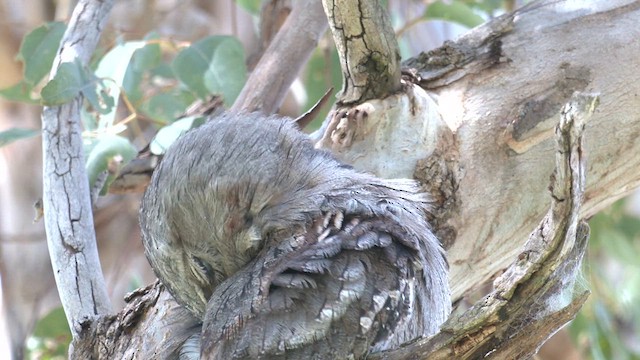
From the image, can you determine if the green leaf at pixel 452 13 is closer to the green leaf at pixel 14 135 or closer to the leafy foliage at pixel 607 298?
the leafy foliage at pixel 607 298

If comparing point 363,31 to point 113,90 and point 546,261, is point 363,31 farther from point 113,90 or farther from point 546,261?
point 113,90

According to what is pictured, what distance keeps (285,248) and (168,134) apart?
2.52 ft

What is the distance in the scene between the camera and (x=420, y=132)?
6.18 ft

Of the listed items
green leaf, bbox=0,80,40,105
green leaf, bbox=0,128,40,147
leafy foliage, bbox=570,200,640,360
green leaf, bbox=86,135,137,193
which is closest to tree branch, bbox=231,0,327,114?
green leaf, bbox=86,135,137,193

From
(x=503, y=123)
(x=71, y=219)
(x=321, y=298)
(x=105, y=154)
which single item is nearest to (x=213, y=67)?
(x=105, y=154)

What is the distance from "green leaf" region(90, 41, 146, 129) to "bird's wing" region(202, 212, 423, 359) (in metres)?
0.88

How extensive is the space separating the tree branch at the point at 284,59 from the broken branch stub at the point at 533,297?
107 centimetres

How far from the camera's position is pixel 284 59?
2.36 metres

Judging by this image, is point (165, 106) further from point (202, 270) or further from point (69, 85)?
point (202, 270)

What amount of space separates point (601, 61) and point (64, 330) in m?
1.71

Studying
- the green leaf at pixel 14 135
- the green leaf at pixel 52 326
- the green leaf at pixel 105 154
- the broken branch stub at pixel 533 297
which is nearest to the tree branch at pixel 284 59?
the green leaf at pixel 105 154

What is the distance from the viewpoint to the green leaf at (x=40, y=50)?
2498 millimetres

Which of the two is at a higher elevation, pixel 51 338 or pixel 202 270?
pixel 202 270

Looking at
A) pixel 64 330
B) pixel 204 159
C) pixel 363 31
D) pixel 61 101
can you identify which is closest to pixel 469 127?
pixel 363 31
